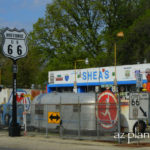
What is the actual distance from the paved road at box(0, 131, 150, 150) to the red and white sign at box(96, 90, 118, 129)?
1109 millimetres

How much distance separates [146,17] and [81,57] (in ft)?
42.3

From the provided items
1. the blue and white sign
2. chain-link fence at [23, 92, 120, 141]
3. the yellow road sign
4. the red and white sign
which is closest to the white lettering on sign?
chain-link fence at [23, 92, 120, 141]

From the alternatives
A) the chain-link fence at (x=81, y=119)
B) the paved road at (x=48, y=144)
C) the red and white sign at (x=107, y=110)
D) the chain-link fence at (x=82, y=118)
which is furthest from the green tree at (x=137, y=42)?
the paved road at (x=48, y=144)

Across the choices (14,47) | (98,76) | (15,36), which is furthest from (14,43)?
(98,76)

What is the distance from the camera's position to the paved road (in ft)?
49.3

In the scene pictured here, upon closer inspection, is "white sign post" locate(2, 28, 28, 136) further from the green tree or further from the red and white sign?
the green tree

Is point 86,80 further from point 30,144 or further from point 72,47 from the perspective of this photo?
point 30,144

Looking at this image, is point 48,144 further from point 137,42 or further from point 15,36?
point 137,42

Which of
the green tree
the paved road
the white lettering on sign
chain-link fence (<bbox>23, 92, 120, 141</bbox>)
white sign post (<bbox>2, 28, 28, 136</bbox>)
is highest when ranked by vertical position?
the green tree

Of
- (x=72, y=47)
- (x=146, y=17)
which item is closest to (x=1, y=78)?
(x=72, y=47)

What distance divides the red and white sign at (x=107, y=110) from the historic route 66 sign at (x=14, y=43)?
18.8 feet

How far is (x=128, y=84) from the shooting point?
153 ft

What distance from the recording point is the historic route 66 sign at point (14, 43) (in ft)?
66.1

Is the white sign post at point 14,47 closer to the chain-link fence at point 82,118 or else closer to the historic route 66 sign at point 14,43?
the historic route 66 sign at point 14,43
